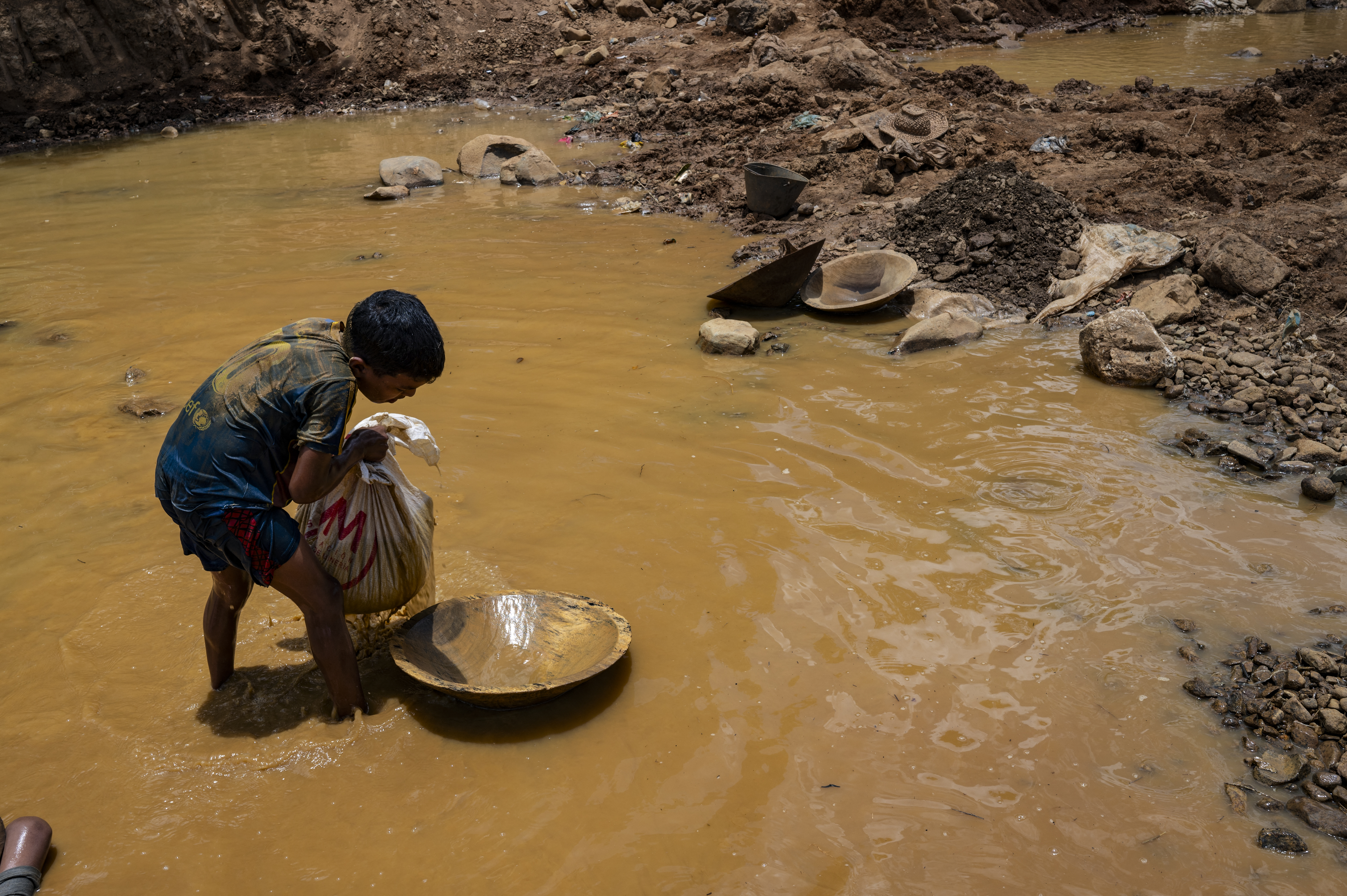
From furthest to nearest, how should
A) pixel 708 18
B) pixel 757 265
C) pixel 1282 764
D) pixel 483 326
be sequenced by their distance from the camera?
1. pixel 708 18
2. pixel 757 265
3. pixel 483 326
4. pixel 1282 764

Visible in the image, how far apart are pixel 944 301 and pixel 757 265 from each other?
65.3 inches

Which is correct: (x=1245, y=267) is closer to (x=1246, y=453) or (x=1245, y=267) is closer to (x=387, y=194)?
(x=1246, y=453)

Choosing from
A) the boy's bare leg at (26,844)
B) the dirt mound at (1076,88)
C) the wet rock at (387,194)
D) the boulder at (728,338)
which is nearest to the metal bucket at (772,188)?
the boulder at (728,338)

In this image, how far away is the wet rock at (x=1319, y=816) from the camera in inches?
98.9

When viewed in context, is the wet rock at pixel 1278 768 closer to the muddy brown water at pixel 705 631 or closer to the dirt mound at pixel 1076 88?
the muddy brown water at pixel 705 631

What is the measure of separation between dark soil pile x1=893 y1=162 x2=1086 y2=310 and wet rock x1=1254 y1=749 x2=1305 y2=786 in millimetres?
3981

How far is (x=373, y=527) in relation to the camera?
279cm

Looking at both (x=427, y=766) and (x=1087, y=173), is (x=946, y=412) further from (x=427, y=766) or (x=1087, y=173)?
(x=1087, y=173)

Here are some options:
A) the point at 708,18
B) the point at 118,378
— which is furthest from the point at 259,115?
the point at 118,378

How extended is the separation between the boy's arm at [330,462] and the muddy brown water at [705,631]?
887mm

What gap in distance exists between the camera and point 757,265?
714 centimetres

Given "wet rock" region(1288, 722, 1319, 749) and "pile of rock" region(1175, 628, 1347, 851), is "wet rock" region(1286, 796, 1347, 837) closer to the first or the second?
"pile of rock" region(1175, 628, 1347, 851)

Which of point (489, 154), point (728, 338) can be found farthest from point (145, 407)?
point (489, 154)

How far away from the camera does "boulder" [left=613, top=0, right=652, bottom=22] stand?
52.1 ft
